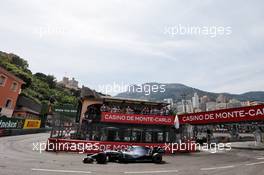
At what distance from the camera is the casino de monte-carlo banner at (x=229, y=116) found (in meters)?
21.7

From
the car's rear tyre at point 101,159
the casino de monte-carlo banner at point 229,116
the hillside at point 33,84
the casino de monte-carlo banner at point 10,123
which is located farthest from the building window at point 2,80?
the car's rear tyre at point 101,159

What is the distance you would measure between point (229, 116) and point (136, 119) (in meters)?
9.76

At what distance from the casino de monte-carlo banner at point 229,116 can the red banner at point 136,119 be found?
3.87 metres

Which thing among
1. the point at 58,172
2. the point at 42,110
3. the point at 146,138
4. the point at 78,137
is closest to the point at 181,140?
the point at 146,138

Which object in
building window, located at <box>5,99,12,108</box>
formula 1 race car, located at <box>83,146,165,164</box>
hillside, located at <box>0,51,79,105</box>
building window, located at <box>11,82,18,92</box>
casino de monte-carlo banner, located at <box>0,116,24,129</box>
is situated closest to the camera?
formula 1 race car, located at <box>83,146,165,164</box>

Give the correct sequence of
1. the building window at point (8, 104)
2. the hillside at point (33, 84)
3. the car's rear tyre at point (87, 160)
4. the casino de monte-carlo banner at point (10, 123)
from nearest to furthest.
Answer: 1. the car's rear tyre at point (87, 160)
2. the casino de monte-carlo banner at point (10, 123)
3. the building window at point (8, 104)
4. the hillside at point (33, 84)

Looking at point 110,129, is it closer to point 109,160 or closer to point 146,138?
point 146,138

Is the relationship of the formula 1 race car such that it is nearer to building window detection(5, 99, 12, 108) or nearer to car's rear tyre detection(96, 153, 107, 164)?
car's rear tyre detection(96, 153, 107, 164)

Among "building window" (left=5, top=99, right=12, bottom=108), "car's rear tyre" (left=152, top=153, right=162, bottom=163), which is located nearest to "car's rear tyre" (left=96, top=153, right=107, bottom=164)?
"car's rear tyre" (left=152, top=153, right=162, bottom=163)

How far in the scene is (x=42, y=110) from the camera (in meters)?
58.8

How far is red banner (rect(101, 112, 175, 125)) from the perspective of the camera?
2578 cm

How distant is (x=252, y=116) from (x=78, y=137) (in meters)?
17.1

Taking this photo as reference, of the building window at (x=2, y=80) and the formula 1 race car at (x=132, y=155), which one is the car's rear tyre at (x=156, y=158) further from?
the building window at (x=2, y=80)

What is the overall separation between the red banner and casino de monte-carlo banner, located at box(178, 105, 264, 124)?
12.7 feet
